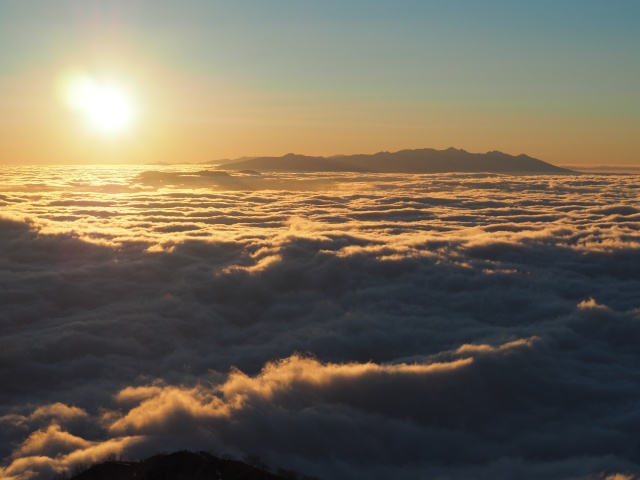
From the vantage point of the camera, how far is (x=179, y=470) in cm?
3206

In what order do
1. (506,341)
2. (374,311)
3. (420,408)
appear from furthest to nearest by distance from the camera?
(374,311) < (506,341) < (420,408)

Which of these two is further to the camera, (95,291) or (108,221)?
(108,221)

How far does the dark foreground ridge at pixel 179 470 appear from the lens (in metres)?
31.8

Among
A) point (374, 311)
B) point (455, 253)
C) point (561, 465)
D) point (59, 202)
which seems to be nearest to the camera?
point (561, 465)

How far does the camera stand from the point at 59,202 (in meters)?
175

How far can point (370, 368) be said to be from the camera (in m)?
64.8

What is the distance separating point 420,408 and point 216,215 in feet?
347

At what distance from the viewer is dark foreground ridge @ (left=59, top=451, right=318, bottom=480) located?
104 ft

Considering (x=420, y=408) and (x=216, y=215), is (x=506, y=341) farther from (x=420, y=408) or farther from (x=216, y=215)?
(x=216, y=215)

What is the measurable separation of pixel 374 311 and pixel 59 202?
119847mm

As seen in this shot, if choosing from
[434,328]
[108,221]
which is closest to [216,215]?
[108,221]

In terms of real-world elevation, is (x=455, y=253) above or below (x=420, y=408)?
above

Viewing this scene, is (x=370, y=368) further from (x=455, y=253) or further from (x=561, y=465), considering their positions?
(x=455, y=253)

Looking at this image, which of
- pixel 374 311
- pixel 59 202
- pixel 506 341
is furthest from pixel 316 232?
pixel 59 202
